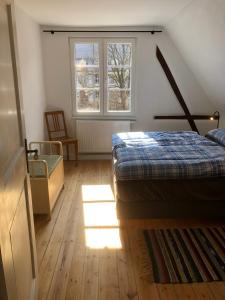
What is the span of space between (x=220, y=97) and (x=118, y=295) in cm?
337

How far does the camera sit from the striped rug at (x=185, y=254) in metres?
1.97

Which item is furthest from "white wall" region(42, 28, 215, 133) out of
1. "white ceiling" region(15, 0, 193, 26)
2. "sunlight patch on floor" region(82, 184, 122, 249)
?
"sunlight patch on floor" region(82, 184, 122, 249)

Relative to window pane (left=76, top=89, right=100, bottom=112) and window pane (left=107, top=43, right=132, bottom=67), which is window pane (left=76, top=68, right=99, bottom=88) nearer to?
window pane (left=76, top=89, right=100, bottom=112)

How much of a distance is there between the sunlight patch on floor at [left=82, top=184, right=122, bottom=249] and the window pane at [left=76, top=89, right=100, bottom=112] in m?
1.62

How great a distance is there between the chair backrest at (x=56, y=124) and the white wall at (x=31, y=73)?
175 mm

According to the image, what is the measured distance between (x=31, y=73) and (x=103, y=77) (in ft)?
4.22

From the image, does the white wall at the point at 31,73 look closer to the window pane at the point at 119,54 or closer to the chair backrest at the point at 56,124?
the chair backrest at the point at 56,124

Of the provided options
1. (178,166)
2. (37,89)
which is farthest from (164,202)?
(37,89)

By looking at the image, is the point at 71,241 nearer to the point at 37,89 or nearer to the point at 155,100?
the point at 37,89

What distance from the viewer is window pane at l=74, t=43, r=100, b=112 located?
4.47 metres

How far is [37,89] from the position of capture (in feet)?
13.2

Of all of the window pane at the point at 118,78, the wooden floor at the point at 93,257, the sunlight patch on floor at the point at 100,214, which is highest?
the window pane at the point at 118,78

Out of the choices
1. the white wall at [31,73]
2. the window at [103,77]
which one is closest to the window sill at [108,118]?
the window at [103,77]

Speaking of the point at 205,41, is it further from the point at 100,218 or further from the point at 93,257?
the point at 93,257
